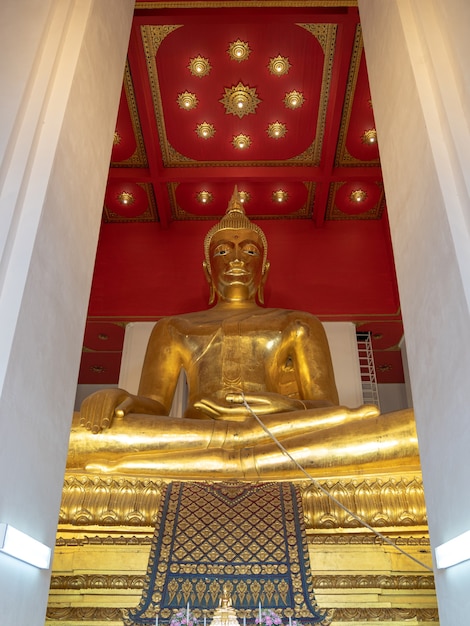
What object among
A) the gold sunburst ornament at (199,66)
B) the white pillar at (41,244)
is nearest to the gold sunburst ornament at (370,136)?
the gold sunburst ornament at (199,66)

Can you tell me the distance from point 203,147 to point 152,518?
3.07m

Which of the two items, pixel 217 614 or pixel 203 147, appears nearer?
pixel 217 614

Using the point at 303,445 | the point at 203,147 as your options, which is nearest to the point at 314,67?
the point at 203,147

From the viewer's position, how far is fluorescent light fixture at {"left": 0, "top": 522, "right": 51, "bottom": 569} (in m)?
1.18

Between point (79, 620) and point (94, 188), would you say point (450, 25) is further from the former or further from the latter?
point (79, 620)

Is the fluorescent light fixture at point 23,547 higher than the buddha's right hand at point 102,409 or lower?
lower

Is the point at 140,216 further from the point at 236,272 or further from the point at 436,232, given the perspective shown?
the point at 436,232

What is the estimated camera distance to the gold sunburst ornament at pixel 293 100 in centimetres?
420

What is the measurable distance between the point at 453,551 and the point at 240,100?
11.9 feet

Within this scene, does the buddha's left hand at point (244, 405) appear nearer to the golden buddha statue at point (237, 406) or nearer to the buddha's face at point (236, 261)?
the golden buddha statue at point (237, 406)

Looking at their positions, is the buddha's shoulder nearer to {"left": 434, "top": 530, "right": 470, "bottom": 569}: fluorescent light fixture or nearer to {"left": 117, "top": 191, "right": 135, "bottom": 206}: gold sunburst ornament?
{"left": 117, "top": 191, "right": 135, "bottom": 206}: gold sunburst ornament

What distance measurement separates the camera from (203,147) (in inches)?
181

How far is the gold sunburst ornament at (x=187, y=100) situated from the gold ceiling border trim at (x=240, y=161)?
143 mm

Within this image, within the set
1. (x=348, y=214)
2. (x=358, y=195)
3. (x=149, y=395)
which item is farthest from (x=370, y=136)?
(x=149, y=395)
